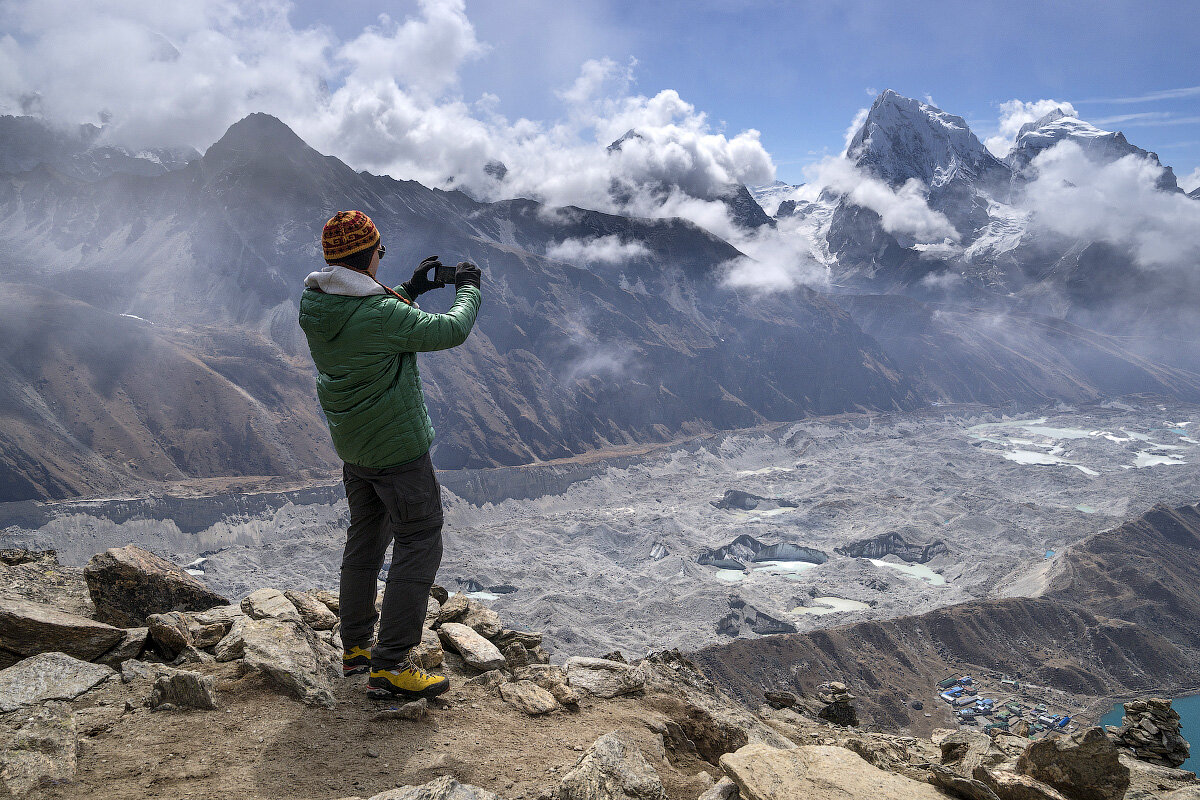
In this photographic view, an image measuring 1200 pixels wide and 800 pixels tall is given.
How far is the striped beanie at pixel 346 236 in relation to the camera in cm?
313

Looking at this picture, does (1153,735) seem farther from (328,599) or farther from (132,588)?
(132,588)

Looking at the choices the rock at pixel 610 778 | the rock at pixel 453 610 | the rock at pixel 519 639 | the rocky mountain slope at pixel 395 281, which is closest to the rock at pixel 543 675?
the rock at pixel 519 639

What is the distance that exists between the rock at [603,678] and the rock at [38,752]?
8.36 feet

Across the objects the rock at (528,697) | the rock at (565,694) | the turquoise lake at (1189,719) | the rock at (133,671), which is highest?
the rock at (133,671)

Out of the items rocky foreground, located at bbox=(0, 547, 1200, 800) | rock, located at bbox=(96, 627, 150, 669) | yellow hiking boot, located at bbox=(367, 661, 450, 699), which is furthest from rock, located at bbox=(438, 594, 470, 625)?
rock, located at bbox=(96, 627, 150, 669)

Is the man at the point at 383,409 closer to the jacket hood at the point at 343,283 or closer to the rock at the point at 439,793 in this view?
the jacket hood at the point at 343,283

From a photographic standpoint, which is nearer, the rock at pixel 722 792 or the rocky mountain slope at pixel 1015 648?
the rock at pixel 722 792

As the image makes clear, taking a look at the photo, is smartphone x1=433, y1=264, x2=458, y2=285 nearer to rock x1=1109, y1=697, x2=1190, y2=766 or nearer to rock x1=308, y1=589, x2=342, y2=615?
rock x1=308, y1=589, x2=342, y2=615

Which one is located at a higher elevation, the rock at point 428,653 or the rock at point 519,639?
the rock at point 428,653

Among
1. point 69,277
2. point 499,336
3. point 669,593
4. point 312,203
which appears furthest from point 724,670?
point 69,277

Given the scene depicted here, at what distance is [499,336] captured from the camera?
9225 cm

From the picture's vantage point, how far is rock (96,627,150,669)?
3506 millimetres

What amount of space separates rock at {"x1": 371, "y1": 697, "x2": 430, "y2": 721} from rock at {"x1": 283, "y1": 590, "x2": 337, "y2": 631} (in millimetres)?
1738

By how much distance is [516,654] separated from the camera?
4.82 meters
